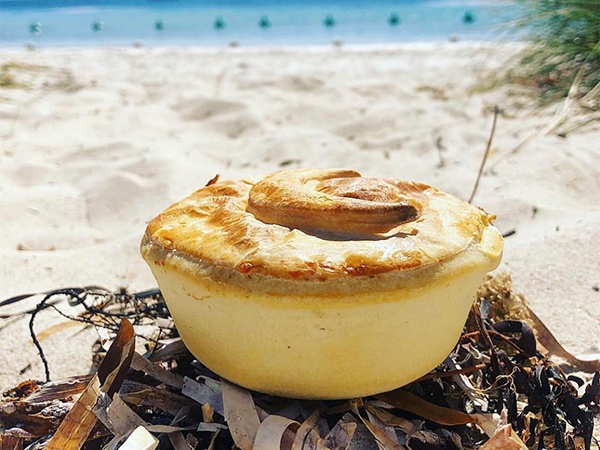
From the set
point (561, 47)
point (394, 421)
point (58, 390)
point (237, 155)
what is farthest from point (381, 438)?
point (561, 47)

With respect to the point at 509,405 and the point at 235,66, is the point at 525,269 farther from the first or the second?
the point at 235,66

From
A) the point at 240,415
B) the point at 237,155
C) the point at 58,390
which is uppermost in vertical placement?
the point at 240,415

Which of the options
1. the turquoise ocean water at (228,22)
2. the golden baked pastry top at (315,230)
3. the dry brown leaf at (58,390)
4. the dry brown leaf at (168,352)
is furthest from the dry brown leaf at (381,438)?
the turquoise ocean water at (228,22)

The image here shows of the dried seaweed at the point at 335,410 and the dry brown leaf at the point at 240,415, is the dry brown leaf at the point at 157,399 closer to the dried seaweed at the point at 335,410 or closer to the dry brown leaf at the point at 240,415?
the dried seaweed at the point at 335,410

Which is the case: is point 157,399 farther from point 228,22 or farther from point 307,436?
point 228,22

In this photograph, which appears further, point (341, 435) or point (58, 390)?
point (58, 390)

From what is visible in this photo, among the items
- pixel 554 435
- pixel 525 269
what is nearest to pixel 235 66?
pixel 525 269

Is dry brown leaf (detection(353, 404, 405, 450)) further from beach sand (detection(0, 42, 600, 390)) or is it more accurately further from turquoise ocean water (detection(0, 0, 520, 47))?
turquoise ocean water (detection(0, 0, 520, 47))
